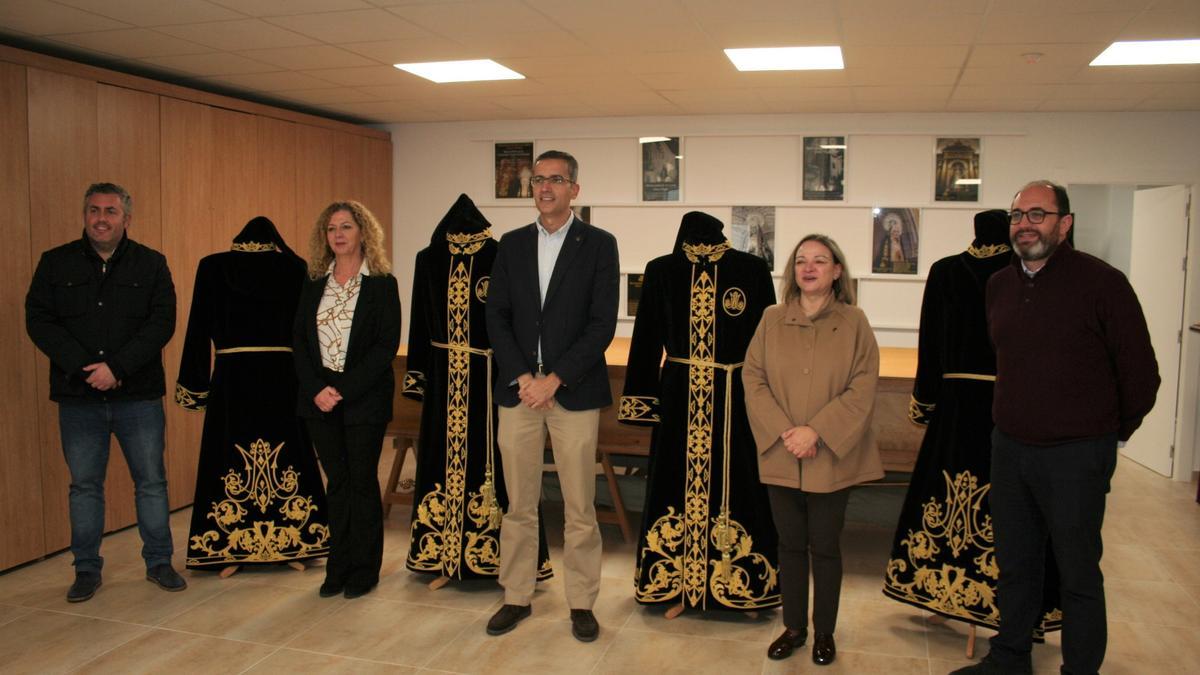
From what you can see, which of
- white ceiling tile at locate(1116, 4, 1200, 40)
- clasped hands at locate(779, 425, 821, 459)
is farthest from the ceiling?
clasped hands at locate(779, 425, 821, 459)

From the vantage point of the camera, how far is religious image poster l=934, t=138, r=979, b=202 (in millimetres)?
7156

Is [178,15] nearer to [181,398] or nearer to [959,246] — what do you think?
[181,398]

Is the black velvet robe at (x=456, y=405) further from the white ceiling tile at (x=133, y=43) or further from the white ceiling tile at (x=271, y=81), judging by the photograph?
the white ceiling tile at (x=271, y=81)

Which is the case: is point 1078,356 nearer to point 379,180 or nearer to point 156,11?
point 156,11

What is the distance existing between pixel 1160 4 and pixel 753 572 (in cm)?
302

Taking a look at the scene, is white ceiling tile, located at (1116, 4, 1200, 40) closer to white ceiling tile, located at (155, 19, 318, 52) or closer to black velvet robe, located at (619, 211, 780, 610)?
black velvet robe, located at (619, 211, 780, 610)

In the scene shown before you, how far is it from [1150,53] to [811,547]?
363cm

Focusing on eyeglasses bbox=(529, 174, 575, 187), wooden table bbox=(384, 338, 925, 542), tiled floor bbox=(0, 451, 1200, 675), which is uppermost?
eyeglasses bbox=(529, 174, 575, 187)

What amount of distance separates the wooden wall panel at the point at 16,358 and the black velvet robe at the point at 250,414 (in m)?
0.92

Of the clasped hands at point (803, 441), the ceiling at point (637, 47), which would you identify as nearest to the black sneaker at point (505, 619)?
the clasped hands at point (803, 441)

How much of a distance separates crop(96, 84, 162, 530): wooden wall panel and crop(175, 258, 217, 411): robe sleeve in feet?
3.80

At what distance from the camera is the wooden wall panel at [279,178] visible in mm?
6492

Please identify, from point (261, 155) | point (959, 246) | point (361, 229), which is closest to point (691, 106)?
point (959, 246)

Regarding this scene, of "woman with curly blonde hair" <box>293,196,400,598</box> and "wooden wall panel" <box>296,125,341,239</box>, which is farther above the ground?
"wooden wall panel" <box>296,125,341,239</box>
